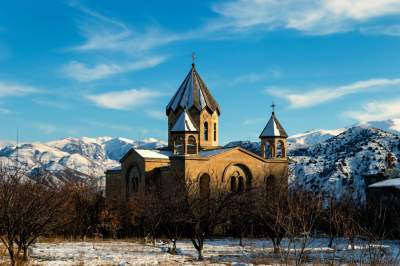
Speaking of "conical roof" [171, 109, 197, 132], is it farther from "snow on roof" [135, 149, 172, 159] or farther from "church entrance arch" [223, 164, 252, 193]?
"church entrance arch" [223, 164, 252, 193]

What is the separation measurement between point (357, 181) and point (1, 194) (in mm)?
56500

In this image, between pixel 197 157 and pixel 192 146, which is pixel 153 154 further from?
pixel 197 157

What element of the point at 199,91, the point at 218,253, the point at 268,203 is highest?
the point at 199,91

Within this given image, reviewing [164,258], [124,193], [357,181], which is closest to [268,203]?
[164,258]

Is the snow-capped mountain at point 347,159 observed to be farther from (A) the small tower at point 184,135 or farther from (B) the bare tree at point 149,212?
(B) the bare tree at point 149,212

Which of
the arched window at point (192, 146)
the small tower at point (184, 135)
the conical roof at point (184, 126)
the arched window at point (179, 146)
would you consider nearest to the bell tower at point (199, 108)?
the arched window at point (179, 146)

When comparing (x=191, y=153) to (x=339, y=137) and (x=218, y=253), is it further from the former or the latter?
(x=339, y=137)

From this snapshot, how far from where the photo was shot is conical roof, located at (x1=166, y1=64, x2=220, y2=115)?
3931 centimetres

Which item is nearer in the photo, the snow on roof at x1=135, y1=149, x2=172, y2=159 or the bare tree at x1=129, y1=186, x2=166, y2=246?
the bare tree at x1=129, y1=186, x2=166, y2=246

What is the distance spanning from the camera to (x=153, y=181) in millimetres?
36375

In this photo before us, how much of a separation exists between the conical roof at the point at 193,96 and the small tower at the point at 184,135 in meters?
4.41

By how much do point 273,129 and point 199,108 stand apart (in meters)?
5.71

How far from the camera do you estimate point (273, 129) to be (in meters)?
38.8

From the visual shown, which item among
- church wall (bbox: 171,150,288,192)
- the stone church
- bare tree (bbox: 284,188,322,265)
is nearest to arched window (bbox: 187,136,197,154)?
the stone church
